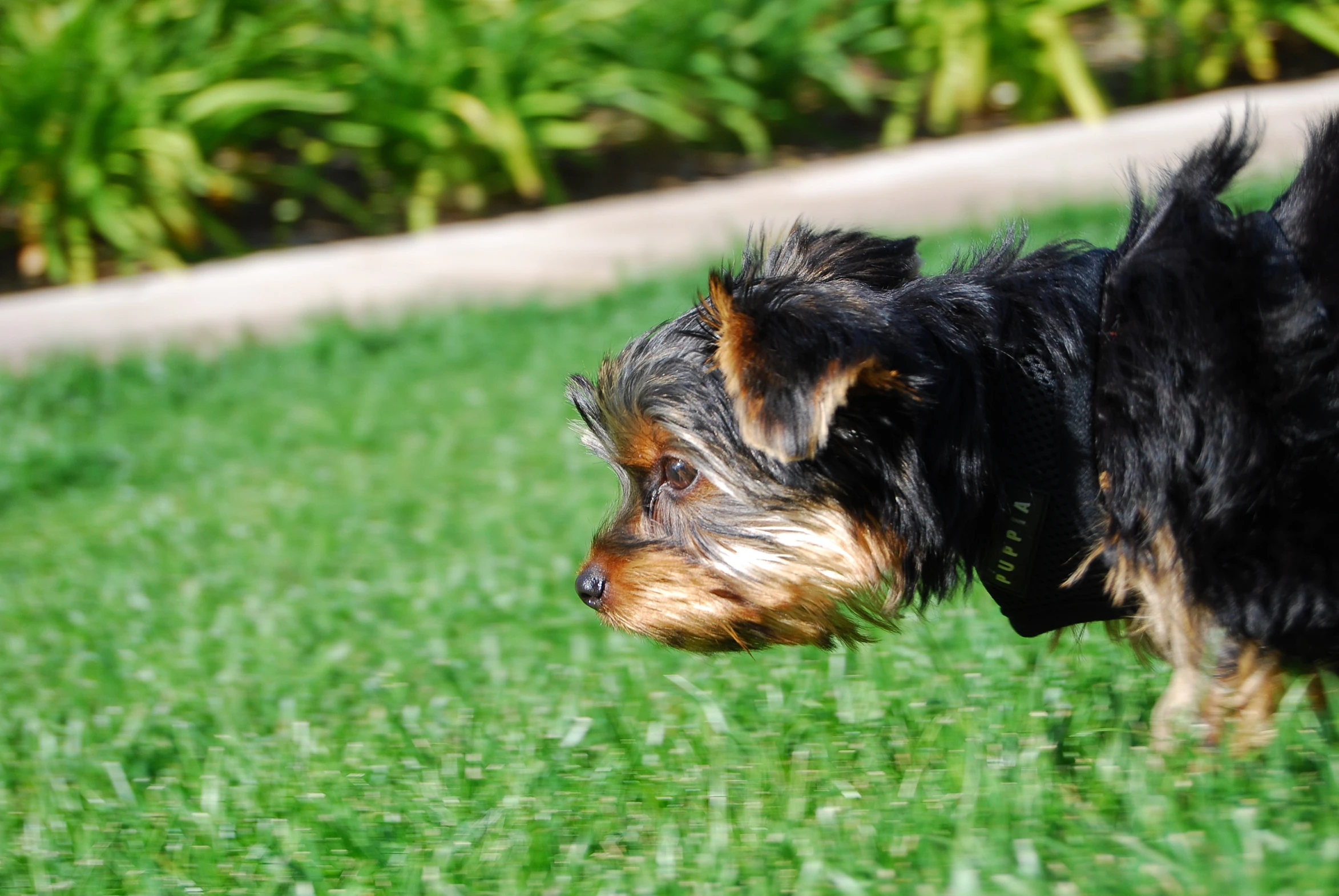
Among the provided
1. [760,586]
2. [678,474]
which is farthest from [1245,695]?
[678,474]

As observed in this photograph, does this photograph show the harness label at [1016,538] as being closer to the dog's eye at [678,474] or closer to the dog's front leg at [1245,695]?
the dog's front leg at [1245,695]

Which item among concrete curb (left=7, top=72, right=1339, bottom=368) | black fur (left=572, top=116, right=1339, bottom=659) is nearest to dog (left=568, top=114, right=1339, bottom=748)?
black fur (left=572, top=116, right=1339, bottom=659)

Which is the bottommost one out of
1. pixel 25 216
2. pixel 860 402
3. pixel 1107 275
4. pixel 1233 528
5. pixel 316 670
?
pixel 316 670

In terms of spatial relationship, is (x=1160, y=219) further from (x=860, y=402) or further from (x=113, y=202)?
(x=113, y=202)

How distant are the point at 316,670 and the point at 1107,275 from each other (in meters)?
2.79

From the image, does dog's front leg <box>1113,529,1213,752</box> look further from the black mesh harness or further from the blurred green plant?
the blurred green plant

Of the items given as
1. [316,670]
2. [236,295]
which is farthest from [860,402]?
[236,295]

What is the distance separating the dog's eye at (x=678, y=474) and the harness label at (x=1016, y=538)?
71cm

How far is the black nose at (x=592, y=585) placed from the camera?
126 inches

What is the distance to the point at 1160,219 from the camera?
9.17 feet

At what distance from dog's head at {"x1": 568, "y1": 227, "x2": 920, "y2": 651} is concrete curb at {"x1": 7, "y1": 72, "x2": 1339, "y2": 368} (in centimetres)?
616

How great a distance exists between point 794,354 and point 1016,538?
0.63m

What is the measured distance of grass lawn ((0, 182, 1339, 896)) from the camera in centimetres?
270

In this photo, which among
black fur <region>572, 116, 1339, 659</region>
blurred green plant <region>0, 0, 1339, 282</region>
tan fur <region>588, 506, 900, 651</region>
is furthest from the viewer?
blurred green plant <region>0, 0, 1339, 282</region>
